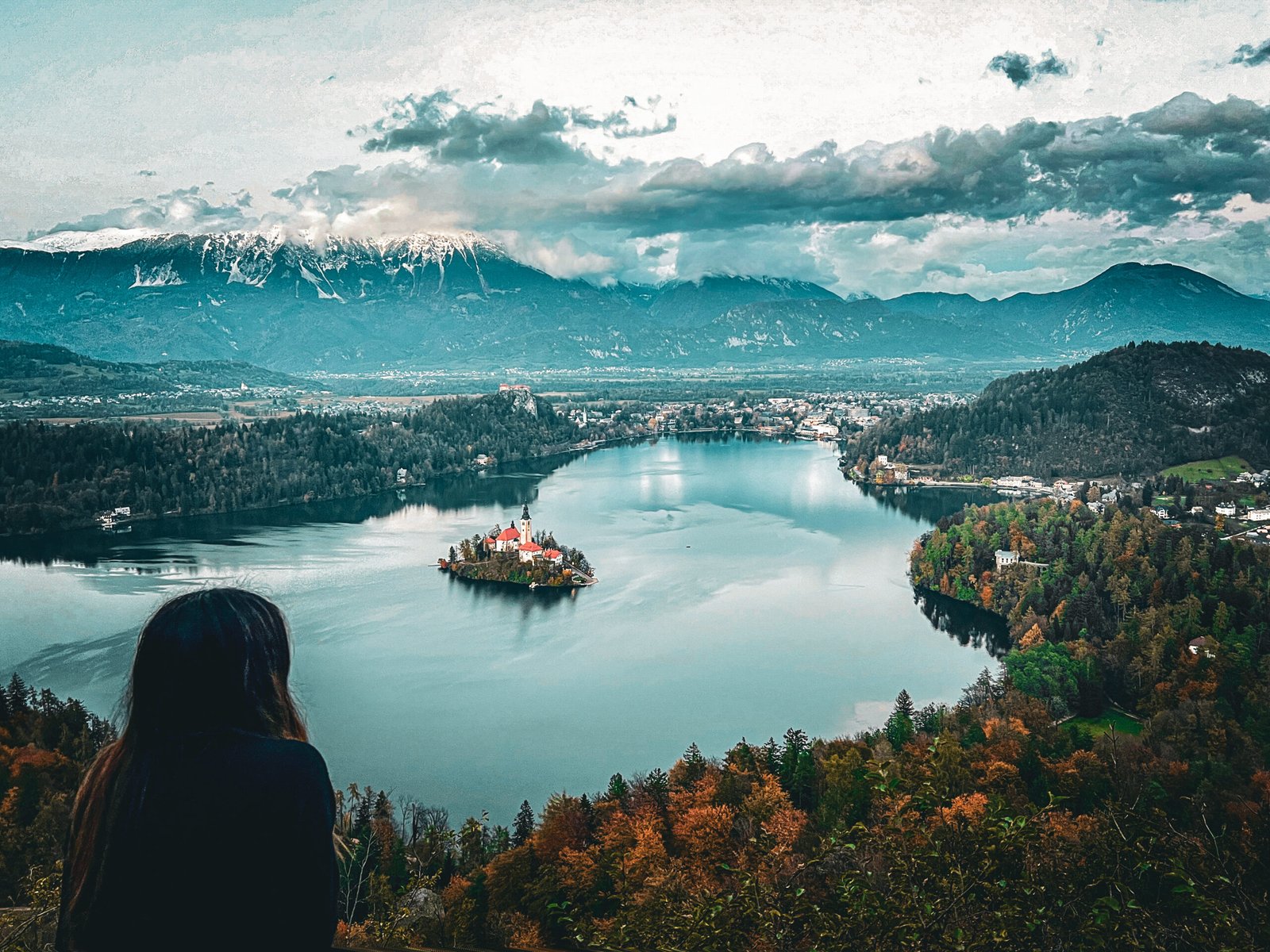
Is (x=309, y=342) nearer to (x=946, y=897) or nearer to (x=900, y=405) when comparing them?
(x=900, y=405)

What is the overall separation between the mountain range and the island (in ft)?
324

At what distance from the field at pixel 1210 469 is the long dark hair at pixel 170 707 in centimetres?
3301

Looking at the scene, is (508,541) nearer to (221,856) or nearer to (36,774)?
(36,774)

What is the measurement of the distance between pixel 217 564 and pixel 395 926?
17180 millimetres

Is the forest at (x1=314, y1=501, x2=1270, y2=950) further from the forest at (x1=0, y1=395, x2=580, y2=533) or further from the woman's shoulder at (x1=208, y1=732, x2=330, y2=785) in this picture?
the forest at (x1=0, y1=395, x2=580, y2=533)

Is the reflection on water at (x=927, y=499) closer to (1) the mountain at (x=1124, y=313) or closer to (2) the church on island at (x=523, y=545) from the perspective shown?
(2) the church on island at (x=523, y=545)

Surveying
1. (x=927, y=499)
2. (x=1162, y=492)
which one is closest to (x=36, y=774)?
(x=1162, y=492)

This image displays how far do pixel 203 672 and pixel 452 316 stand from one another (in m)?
155

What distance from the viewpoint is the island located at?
20812mm

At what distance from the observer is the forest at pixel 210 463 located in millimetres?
28797

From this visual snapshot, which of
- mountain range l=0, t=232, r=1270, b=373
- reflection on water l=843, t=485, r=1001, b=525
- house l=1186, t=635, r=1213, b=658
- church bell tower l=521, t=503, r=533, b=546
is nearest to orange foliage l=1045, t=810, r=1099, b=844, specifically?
house l=1186, t=635, r=1213, b=658

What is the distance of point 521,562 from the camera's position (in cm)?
2173

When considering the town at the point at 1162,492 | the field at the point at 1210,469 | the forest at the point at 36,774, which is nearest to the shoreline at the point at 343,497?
the town at the point at 1162,492

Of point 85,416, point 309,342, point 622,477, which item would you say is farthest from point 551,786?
point 309,342
